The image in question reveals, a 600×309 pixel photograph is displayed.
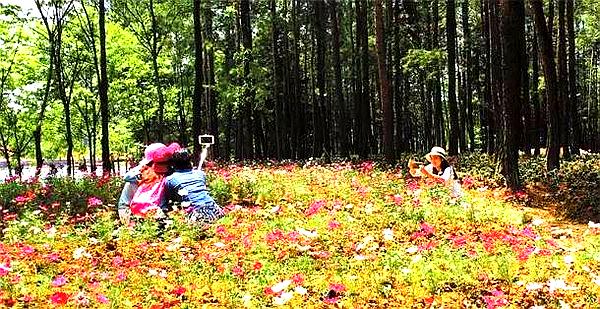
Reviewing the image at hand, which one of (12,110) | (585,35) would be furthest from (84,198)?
(585,35)

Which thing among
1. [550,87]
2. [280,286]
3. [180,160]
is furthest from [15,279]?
[550,87]

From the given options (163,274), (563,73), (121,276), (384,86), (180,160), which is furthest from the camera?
(563,73)

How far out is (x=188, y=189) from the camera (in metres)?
7.75

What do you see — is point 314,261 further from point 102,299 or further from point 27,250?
point 27,250

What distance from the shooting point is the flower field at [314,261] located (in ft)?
17.5

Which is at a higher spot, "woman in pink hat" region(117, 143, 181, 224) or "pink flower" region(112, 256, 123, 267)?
"woman in pink hat" region(117, 143, 181, 224)

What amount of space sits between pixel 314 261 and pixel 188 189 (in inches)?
75.5

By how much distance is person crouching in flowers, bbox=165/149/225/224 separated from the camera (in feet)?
25.5

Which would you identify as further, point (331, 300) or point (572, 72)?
point (572, 72)

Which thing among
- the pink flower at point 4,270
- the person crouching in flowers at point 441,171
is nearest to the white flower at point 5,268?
the pink flower at point 4,270

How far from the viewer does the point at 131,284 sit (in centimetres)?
581

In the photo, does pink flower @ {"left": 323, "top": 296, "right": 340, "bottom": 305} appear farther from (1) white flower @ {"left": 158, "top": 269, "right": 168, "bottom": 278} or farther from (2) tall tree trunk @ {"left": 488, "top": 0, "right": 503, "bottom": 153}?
(2) tall tree trunk @ {"left": 488, "top": 0, "right": 503, "bottom": 153}

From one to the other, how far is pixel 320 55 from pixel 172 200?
78.6 feet

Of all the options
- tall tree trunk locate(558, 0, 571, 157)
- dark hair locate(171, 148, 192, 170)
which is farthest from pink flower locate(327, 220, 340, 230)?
tall tree trunk locate(558, 0, 571, 157)
